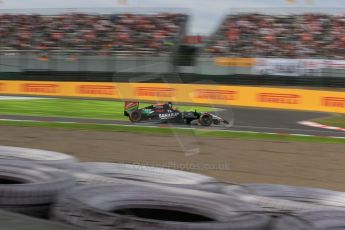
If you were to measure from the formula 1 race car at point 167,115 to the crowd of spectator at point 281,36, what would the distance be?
10.2m

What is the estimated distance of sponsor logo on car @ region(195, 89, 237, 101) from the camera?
1630 cm

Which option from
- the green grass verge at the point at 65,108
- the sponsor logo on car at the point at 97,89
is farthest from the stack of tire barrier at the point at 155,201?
the sponsor logo on car at the point at 97,89

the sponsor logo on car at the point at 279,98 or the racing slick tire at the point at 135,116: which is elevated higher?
the racing slick tire at the point at 135,116

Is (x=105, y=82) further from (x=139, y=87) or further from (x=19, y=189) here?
(x=19, y=189)

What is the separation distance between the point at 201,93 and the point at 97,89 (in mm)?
4928

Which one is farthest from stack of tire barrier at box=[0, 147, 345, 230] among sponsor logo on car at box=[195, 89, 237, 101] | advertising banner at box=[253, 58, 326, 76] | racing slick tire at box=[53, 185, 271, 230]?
advertising banner at box=[253, 58, 326, 76]

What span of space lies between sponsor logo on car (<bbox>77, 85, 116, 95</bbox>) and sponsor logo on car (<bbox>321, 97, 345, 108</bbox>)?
7965 mm

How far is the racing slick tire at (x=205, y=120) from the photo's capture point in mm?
9305

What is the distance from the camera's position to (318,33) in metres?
22.4

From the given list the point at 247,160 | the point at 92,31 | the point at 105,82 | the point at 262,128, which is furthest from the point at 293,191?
the point at 92,31

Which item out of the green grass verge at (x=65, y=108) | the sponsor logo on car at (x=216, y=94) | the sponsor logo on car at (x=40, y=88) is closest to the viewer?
the green grass verge at (x=65, y=108)

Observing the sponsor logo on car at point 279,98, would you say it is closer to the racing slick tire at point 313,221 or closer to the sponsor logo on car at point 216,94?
the sponsor logo on car at point 216,94

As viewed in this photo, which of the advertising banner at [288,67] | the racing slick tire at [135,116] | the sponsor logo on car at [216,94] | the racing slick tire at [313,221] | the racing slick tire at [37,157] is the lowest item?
the sponsor logo on car at [216,94]

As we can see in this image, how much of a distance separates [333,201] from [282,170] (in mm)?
3680
